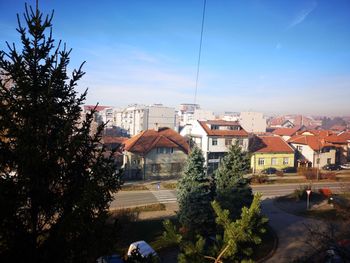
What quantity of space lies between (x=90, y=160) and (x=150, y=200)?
22.7 metres

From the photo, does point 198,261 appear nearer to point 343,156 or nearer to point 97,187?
point 97,187

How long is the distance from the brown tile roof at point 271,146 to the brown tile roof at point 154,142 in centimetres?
1403

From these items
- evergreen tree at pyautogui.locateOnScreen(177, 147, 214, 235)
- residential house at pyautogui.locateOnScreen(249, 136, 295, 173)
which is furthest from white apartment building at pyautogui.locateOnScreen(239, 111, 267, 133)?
evergreen tree at pyautogui.locateOnScreen(177, 147, 214, 235)

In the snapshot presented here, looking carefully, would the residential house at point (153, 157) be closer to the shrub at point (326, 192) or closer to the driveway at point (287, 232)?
the driveway at point (287, 232)

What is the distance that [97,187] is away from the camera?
5453 mm

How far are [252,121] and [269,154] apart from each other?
44.0 meters

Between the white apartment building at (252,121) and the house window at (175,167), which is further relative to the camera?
the white apartment building at (252,121)

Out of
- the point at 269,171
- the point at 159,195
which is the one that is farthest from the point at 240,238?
the point at 269,171

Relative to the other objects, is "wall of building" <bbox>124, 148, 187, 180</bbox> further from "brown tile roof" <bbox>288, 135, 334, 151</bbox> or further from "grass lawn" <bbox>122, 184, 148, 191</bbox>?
"brown tile roof" <bbox>288, 135, 334, 151</bbox>

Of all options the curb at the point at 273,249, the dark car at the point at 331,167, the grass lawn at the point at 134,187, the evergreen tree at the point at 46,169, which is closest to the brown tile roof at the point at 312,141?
the dark car at the point at 331,167

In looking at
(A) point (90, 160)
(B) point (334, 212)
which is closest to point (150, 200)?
(B) point (334, 212)

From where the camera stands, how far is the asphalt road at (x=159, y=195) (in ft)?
87.1

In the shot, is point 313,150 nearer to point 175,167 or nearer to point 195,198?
point 175,167

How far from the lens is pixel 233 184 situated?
61.8 ft
